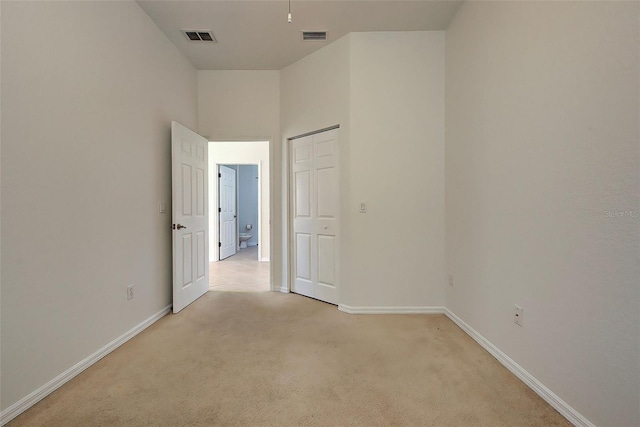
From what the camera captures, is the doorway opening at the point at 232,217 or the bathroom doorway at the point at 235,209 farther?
the bathroom doorway at the point at 235,209

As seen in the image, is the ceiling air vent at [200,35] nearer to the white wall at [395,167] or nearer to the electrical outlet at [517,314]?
the white wall at [395,167]

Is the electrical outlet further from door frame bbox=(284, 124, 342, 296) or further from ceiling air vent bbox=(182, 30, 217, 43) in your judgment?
ceiling air vent bbox=(182, 30, 217, 43)

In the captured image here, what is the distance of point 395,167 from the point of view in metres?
2.94

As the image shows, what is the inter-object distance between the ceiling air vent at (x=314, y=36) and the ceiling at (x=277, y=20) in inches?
2.1

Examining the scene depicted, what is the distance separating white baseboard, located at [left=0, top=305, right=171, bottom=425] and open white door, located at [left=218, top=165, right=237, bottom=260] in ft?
11.9

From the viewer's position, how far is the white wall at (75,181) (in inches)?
60.7

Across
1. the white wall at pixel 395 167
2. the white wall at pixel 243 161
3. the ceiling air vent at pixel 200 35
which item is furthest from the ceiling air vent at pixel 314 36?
the white wall at pixel 243 161

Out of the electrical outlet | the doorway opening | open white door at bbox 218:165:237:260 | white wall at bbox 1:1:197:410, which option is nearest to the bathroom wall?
the doorway opening

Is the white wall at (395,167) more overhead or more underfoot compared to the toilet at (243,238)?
more overhead

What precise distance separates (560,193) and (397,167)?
152cm

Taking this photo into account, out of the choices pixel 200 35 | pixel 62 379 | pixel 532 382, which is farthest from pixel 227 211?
pixel 532 382

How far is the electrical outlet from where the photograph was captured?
184 centimetres

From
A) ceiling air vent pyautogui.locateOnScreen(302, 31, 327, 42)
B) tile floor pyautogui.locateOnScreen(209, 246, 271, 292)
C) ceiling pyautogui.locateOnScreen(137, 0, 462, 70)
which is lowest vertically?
tile floor pyautogui.locateOnScreen(209, 246, 271, 292)

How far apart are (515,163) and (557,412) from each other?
4.63ft
